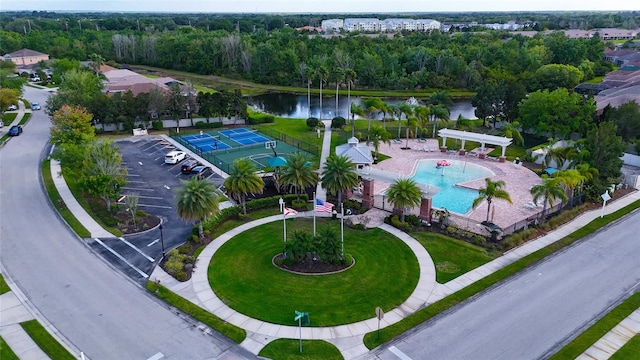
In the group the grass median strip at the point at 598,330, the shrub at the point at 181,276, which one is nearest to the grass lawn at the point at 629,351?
the grass median strip at the point at 598,330

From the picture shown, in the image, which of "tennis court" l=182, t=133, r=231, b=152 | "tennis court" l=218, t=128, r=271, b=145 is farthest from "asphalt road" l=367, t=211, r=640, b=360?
"tennis court" l=218, t=128, r=271, b=145

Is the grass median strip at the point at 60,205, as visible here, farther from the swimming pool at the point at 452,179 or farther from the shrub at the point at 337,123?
the shrub at the point at 337,123

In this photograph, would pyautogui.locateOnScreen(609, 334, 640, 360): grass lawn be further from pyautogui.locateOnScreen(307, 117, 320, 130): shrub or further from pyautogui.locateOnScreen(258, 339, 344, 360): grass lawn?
pyautogui.locateOnScreen(307, 117, 320, 130): shrub

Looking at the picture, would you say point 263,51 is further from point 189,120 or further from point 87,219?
point 87,219

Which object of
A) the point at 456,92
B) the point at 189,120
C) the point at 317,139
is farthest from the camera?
the point at 456,92

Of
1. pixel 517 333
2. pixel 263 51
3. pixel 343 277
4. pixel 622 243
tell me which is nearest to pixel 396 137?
→ pixel 622 243

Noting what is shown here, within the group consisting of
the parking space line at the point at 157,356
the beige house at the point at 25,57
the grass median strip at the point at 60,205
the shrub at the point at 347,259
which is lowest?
the parking space line at the point at 157,356
